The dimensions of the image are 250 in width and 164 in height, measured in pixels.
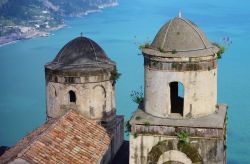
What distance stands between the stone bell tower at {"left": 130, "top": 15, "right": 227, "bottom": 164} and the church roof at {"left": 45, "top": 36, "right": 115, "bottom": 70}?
5755 mm

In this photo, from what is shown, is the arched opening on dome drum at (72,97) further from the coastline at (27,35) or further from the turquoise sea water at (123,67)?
the coastline at (27,35)

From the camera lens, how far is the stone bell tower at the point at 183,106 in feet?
37.0

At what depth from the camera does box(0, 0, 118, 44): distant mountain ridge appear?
103250 millimetres

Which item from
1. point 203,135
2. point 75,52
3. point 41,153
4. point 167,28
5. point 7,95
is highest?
point 167,28

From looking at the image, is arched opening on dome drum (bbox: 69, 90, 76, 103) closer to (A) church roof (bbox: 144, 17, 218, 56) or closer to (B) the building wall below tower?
(B) the building wall below tower

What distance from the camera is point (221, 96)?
164 ft

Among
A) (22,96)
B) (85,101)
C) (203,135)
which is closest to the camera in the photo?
(203,135)

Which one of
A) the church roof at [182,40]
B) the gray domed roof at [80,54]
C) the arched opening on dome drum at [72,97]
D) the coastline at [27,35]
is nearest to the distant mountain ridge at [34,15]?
the coastline at [27,35]

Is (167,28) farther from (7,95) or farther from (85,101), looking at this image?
(7,95)

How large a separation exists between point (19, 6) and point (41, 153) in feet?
387

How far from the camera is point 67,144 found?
13578 mm

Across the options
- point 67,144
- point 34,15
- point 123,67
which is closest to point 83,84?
point 67,144

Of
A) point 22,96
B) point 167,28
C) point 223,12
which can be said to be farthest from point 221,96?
point 223,12

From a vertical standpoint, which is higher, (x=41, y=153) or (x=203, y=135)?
(x=203, y=135)
